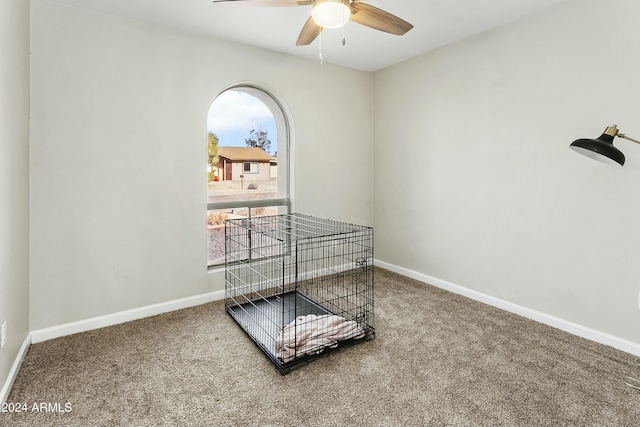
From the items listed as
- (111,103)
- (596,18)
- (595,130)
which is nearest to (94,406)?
(111,103)

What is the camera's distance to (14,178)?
2037 mm

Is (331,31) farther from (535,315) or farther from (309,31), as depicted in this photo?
(535,315)

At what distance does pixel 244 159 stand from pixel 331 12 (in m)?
2.00

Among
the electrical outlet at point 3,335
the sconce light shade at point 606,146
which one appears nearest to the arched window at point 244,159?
the electrical outlet at point 3,335

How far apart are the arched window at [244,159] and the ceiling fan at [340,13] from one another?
1.41 metres

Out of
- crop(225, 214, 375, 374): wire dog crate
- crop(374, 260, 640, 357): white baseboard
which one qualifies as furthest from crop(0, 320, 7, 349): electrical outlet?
crop(374, 260, 640, 357): white baseboard

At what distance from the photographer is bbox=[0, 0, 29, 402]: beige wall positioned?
71.1 inches

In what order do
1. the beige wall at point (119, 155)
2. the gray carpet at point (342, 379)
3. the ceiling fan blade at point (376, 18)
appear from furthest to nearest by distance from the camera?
the beige wall at point (119, 155)
the ceiling fan blade at point (376, 18)
the gray carpet at point (342, 379)

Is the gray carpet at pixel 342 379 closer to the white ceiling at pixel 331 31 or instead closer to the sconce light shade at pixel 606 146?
the sconce light shade at pixel 606 146

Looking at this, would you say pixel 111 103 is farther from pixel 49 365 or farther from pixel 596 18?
pixel 596 18

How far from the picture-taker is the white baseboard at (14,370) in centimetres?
178

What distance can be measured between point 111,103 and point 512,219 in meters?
3.49

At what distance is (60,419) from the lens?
1.69 meters

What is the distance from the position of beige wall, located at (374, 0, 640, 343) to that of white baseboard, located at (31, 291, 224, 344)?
2.33 m
